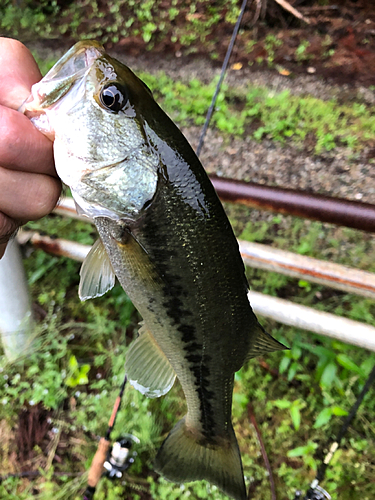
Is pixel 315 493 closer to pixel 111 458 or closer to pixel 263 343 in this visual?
pixel 111 458

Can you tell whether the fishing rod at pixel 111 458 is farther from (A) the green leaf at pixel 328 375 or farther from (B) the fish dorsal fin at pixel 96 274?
(A) the green leaf at pixel 328 375

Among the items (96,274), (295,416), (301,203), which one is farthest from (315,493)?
(96,274)

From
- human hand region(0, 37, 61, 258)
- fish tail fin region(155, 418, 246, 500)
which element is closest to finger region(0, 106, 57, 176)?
human hand region(0, 37, 61, 258)

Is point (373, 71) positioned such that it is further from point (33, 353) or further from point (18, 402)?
point (18, 402)

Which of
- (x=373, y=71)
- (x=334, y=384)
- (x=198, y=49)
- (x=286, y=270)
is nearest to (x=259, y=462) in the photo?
(x=334, y=384)

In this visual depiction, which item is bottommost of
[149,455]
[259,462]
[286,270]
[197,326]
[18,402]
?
[259,462]

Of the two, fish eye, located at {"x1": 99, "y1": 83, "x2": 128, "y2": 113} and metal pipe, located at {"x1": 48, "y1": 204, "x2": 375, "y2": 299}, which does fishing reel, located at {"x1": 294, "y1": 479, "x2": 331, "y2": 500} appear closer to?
metal pipe, located at {"x1": 48, "y1": 204, "x2": 375, "y2": 299}

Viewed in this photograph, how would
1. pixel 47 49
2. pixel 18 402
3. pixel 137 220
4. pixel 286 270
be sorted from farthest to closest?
pixel 47 49, pixel 18 402, pixel 286 270, pixel 137 220
